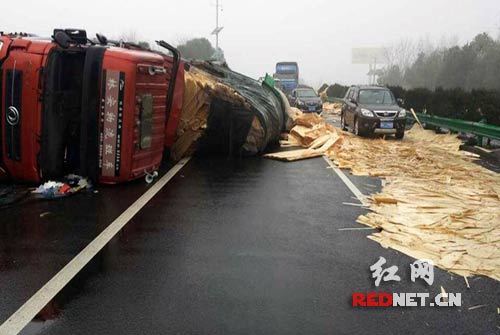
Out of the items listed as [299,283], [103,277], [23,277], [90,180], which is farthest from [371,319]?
[90,180]

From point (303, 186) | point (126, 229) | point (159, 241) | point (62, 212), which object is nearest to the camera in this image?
point (159, 241)

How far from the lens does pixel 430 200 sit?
23.4ft

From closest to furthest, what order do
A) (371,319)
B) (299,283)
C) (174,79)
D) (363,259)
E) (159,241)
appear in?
1. (371,319)
2. (299,283)
3. (363,259)
4. (159,241)
5. (174,79)

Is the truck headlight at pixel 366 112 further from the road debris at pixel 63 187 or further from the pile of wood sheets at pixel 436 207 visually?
the road debris at pixel 63 187

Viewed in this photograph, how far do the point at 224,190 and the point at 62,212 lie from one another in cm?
270

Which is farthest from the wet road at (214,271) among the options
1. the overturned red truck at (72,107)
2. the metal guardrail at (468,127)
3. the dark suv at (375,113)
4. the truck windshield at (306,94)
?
the truck windshield at (306,94)

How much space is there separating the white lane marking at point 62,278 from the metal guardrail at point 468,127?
10.4m

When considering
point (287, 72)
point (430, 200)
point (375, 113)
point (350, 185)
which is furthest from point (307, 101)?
point (430, 200)

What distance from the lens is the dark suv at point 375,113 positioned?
15.6m

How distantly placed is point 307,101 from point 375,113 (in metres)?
13.2

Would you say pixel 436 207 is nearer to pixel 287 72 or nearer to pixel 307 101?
pixel 307 101

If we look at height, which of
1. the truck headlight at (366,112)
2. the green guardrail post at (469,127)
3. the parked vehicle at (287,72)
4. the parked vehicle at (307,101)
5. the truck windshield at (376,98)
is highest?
the parked vehicle at (287,72)

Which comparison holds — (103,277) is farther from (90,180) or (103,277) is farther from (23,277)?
(90,180)

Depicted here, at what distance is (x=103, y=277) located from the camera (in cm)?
413
